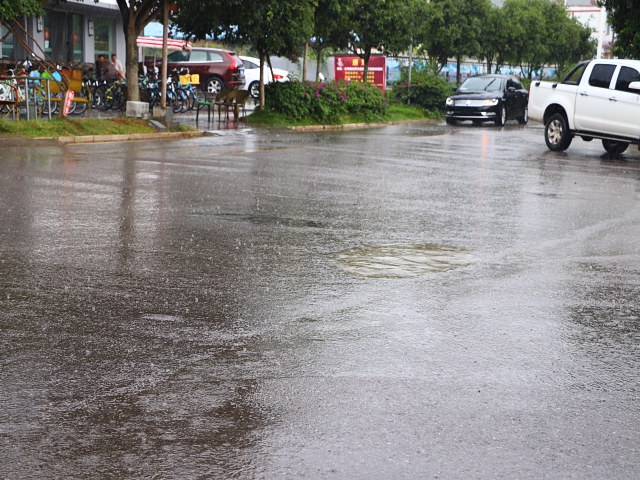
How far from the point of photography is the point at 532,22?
5394 cm

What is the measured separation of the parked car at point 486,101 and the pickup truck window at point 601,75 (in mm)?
12952

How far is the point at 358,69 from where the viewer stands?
3909cm

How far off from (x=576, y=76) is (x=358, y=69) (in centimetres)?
1874

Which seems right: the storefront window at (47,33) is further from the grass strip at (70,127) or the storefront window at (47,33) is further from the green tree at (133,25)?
the grass strip at (70,127)

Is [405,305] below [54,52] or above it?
below

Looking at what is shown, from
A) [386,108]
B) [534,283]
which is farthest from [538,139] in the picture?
[534,283]

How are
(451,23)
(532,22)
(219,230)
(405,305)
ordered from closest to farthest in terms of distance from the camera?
1. (405,305)
2. (219,230)
3. (451,23)
4. (532,22)

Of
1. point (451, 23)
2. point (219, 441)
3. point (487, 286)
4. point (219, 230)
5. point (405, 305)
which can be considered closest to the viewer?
point (219, 441)

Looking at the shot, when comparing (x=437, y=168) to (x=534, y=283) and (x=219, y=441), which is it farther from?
(x=219, y=441)

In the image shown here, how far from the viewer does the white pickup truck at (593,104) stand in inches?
779

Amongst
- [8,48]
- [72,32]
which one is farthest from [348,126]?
[8,48]

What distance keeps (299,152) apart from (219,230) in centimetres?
987

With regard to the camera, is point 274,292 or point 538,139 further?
point 538,139

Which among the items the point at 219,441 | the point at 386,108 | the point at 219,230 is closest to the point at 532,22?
the point at 386,108
